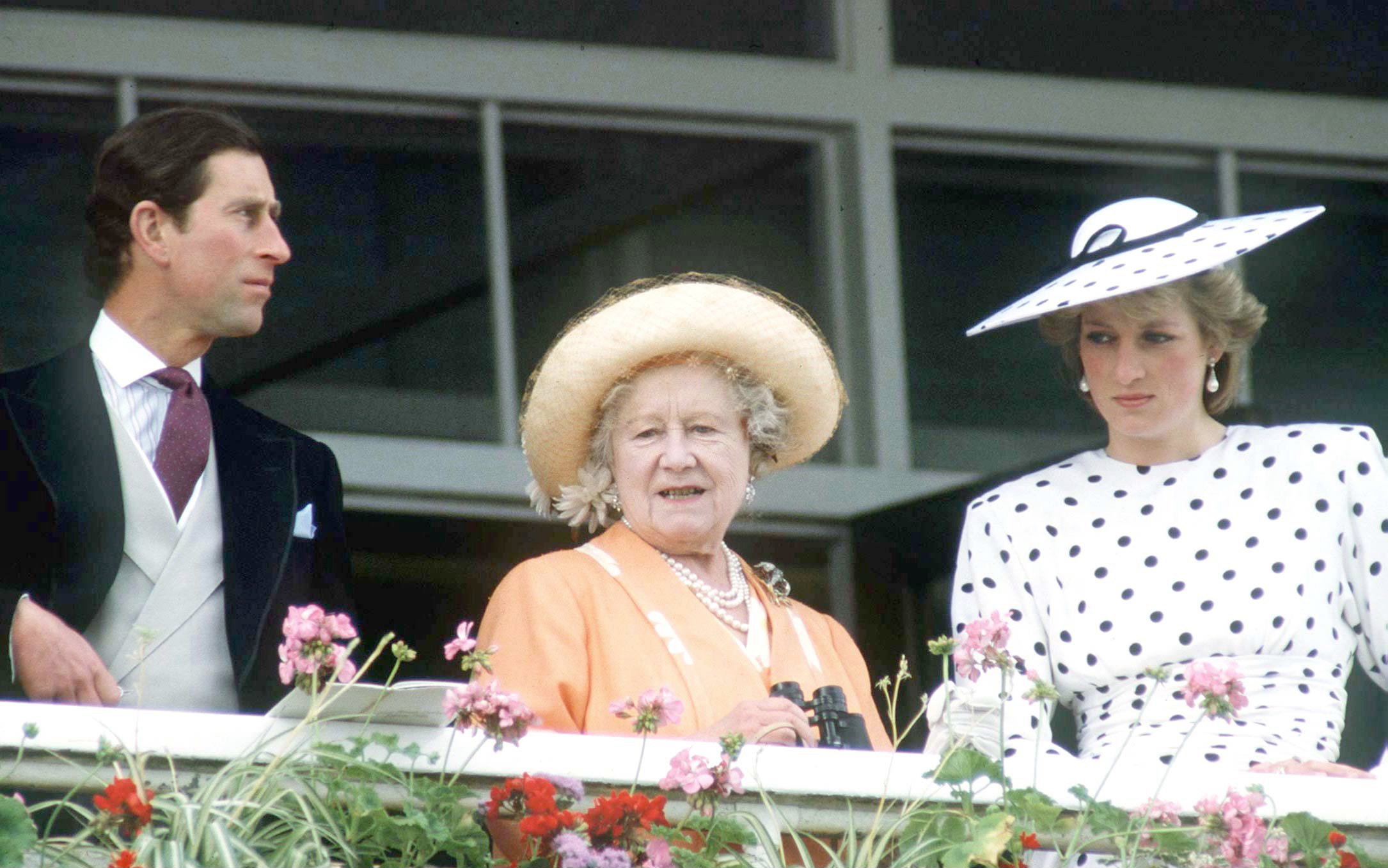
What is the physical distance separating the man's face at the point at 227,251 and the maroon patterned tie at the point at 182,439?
0.12 m

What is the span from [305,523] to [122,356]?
1.27 ft

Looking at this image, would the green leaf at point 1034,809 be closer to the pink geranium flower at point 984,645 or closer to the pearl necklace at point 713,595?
the pink geranium flower at point 984,645

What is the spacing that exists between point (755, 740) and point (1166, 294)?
3.81 ft

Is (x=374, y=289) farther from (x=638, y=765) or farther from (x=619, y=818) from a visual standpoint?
(x=619, y=818)

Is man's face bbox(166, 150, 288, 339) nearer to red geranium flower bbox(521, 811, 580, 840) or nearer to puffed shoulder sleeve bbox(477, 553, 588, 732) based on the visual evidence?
puffed shoulder sleeve bbox(477, 553, 588, 732)

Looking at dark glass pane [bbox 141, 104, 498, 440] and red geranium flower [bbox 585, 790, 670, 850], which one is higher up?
dark glass pane [bbox 141, 104, 498, 440]

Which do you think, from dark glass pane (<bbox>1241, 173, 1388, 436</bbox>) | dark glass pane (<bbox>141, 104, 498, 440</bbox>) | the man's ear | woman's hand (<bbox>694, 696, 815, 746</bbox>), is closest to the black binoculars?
woman's hand (<bbox>694, 696, 815, 746</bbox>)

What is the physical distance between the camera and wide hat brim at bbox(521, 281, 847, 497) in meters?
4.06

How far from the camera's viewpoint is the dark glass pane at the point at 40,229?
5875mm

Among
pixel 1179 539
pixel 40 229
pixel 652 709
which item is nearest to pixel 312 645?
pixel 652 709

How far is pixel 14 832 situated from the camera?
266cm

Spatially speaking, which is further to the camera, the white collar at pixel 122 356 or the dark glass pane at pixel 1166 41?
the dark glass pane at pixel 1166 41

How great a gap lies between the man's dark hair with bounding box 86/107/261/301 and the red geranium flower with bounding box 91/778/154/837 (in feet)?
4.74

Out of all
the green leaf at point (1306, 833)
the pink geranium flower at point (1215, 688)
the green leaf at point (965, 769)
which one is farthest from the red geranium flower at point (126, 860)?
the green leaf at point (1306, 833)
